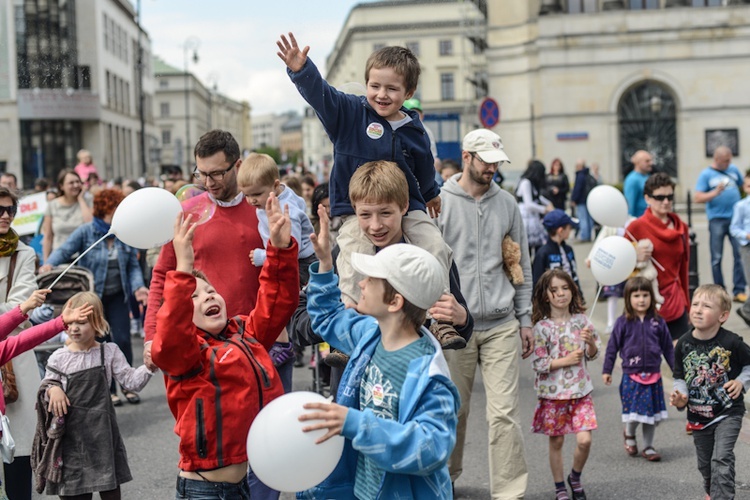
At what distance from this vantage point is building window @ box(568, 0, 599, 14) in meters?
41.9

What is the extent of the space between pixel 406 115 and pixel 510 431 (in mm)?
2347

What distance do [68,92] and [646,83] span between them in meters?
41.4

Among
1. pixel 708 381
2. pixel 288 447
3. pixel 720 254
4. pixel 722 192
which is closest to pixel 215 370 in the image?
pixel 288 447

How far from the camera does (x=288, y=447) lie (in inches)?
117

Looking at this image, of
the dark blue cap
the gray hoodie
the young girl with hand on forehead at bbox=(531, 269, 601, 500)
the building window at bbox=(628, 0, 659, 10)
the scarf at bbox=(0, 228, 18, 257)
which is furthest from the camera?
the building window at bbox=(628, 0, 659, 10)

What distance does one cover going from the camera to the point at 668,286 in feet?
27.9

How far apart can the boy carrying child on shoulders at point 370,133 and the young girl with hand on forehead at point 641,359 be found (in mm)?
3204

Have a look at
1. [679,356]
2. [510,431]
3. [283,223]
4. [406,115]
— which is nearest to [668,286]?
[679,356]

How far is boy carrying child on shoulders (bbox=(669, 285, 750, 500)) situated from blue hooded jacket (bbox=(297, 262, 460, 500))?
281 centimetres

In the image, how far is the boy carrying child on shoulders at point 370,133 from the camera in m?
4.20

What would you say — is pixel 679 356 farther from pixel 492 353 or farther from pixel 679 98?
pixel 679 98

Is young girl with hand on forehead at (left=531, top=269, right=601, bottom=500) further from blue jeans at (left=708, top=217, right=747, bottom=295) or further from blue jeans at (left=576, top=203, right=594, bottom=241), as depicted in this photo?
blue jeans at (left=576, top=203, right=594, bottom=241)

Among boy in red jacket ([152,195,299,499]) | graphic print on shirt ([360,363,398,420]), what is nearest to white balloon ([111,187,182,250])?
boy in red jacket ([152,195,299,499])

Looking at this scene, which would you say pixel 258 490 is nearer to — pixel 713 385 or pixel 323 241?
pixel 323 241
